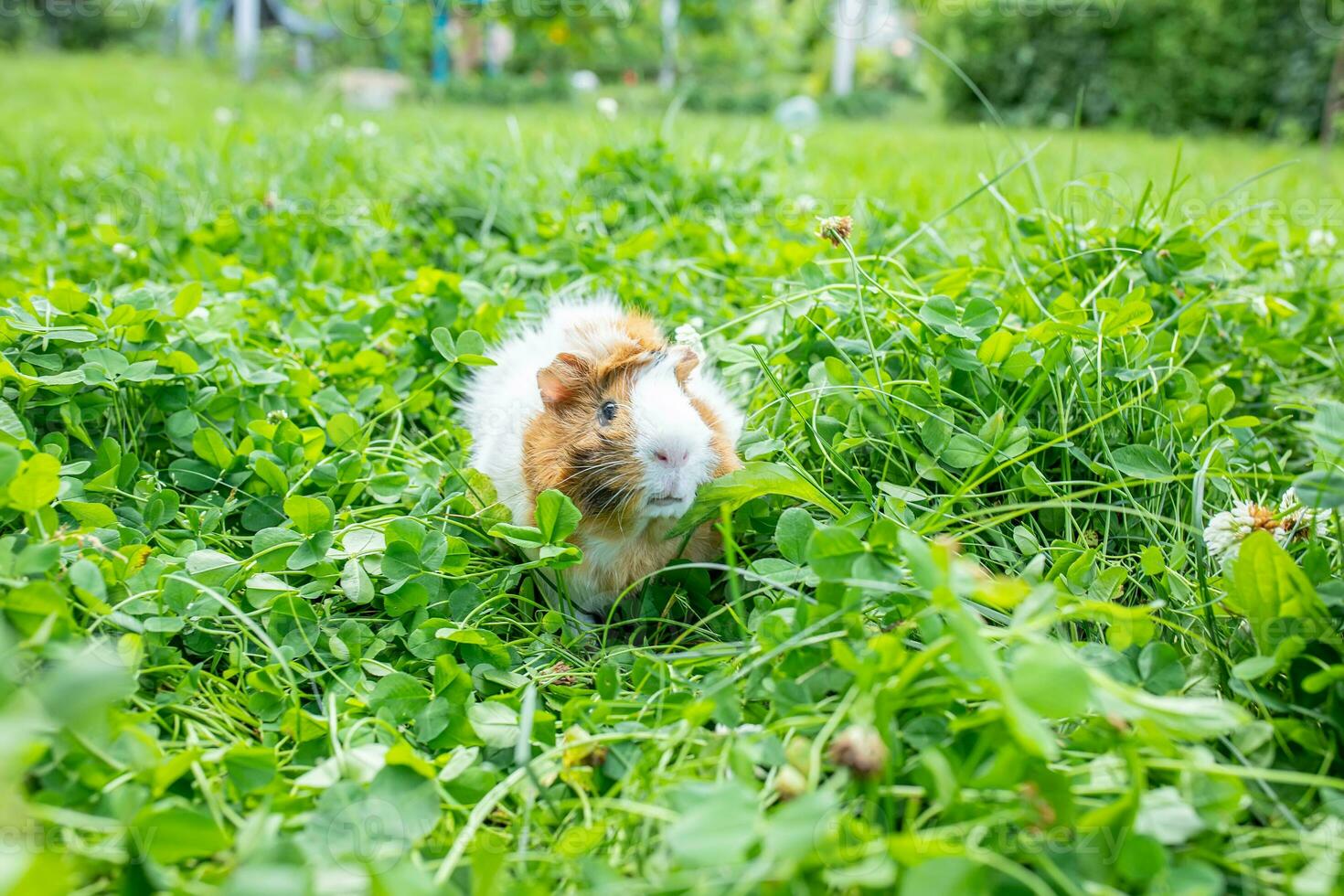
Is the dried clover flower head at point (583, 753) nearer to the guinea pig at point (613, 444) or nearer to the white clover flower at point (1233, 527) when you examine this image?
the guinea pig at point (613, 444)

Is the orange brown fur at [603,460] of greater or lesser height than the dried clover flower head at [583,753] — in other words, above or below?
above

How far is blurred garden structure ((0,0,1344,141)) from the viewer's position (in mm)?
9141

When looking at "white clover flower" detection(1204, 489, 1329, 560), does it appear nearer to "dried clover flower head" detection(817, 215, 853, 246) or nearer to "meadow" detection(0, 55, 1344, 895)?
"meadow" detection(0, 55, 1344, 895)

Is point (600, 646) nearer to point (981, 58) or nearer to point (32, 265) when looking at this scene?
point (32, 265)

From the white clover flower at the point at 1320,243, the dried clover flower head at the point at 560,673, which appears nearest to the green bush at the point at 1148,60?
the white clover flower at the point at 1320,243

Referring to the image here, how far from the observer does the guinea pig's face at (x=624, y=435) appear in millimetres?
1521

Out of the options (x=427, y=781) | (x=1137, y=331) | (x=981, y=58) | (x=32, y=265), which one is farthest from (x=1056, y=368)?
(x=981, y=58)

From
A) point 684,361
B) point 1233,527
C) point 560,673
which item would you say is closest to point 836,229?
point 684,361

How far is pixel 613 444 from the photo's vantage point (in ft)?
5.11

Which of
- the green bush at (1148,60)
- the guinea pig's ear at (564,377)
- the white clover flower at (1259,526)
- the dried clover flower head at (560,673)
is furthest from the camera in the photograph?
the green bush at (1148,60)

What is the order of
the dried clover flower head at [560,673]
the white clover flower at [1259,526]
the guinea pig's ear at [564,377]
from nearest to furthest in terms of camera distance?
the white clover flower at [1259,526]
the dried clover flower head at [560,673]
the guinea pig's ear at [564,377]

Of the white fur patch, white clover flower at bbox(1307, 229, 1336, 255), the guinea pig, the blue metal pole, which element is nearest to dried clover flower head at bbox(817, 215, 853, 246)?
the guinea pig

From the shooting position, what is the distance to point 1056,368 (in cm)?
173

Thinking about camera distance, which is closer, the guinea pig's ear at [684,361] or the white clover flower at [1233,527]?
the white clover flower at [1233,527]
